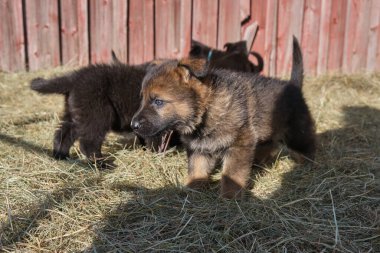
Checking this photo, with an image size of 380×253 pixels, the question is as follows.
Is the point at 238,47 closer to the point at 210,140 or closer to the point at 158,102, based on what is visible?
the point at 210,140

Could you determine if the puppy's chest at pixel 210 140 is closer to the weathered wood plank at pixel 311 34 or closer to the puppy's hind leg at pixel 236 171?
the puppy's hind leg at pixel 236 171

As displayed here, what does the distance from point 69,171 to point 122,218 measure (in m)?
1.02

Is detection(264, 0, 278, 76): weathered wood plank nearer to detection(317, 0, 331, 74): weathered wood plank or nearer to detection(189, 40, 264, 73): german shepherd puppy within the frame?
detection(189, 40, 264, 73): german shepherd puppy

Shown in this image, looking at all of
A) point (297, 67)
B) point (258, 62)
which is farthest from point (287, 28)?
point (297, 67)

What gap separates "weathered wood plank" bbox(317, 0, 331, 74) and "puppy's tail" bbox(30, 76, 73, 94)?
511 centimetres

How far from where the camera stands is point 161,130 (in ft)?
13.1

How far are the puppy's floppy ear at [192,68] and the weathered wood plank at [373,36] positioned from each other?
5584 millimetres

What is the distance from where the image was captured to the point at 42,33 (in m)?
Result: 8.03

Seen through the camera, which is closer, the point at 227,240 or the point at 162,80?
the point at 227,240

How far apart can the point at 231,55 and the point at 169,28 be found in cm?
145

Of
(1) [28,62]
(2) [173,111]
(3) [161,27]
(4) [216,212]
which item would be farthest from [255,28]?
(4) [216,212]

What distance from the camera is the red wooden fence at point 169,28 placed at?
312 inches

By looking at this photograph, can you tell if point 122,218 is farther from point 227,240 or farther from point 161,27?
point 161,27

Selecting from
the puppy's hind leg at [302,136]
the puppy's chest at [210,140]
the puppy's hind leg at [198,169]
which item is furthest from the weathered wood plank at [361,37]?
the puppy's chest at [210,140]
